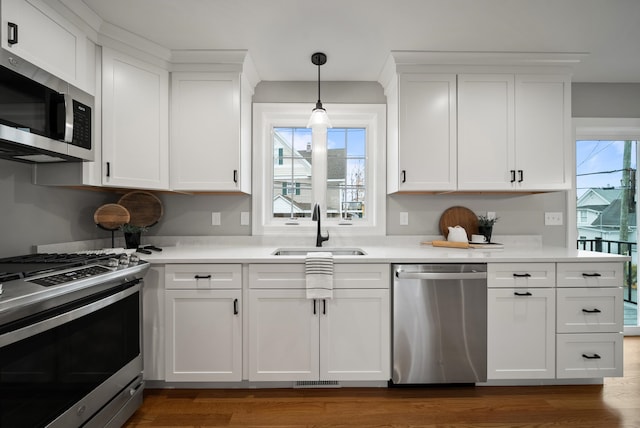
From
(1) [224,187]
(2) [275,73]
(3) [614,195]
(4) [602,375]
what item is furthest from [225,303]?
(3) [614,195]

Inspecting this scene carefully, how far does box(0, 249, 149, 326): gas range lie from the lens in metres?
1.09

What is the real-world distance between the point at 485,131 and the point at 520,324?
4.64ft

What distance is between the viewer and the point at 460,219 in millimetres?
2730

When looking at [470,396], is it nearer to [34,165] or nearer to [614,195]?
[614,195]

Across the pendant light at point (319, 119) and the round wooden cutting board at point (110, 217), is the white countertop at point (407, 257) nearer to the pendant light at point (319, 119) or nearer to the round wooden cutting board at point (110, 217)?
the round wooden cutting board at point (110, 217)

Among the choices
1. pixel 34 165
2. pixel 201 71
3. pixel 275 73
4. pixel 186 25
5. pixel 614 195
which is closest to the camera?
pixel 34 165

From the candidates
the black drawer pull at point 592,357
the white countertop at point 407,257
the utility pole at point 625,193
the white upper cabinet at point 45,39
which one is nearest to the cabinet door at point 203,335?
the white countertop at point 407,257

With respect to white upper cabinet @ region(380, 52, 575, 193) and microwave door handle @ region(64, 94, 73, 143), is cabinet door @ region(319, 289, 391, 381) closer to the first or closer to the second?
white upper cabinet @ region(380, 52, 575, 193)

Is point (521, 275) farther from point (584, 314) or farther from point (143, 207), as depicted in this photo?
point (143, 207)

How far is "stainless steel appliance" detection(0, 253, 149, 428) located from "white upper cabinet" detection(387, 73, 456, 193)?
1.99m

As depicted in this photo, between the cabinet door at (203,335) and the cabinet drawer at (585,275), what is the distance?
2147 mm

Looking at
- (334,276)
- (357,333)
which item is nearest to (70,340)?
(334,276)

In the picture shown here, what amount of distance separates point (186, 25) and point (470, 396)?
9.89 feet

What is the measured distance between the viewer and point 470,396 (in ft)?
6.64
